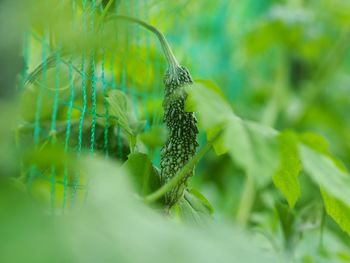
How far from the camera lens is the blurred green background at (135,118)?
0.50m

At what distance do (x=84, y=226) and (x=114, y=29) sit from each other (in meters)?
0.46

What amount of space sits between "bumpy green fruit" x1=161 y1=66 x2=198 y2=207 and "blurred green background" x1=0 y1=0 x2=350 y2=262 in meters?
0.02

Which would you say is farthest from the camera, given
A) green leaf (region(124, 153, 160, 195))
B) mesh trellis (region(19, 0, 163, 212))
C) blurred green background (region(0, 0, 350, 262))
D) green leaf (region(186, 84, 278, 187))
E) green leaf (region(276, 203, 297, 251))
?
green leaf (region(276, 203, 297, 251))

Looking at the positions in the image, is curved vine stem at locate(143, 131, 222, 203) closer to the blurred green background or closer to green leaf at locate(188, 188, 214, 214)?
the blurred green background

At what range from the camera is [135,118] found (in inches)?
44.9

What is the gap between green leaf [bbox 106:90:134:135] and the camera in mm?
922

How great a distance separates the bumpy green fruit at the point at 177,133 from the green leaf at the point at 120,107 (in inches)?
2.7

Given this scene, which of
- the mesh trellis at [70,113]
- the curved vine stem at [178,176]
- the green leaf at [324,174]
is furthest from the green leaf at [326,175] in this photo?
the mesh trellis at [70,113]

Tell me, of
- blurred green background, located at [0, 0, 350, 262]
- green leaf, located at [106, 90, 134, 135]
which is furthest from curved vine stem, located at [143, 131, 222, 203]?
green leaf, located at [106, 90, 134, 135]

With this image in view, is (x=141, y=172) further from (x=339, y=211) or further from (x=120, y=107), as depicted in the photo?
(x=339, y=211)

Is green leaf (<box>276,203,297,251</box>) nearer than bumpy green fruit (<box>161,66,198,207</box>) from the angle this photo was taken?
No

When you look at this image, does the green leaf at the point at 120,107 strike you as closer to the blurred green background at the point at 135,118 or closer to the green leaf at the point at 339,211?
the blurred green background at the point at 135,118

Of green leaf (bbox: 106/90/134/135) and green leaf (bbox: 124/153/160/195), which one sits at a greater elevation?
green leaf (bbox: 106/90/134/135)

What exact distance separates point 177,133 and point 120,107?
124 mm
